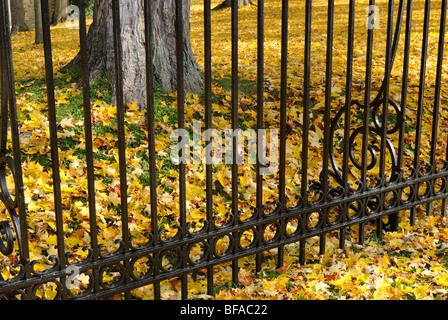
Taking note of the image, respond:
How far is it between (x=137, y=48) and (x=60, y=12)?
10.6 meters

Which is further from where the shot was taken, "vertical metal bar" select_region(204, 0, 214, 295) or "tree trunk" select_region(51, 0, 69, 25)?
"tree trunk" select_region(51, 0, 69, 25)

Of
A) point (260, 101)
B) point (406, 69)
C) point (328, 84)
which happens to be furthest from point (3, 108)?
point (406, 69)

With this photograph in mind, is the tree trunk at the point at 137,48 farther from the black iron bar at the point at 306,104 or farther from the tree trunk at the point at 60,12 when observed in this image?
the tree trunk at the point at 60,12

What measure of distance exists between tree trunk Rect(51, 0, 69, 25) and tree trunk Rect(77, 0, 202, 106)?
9796 millimetres

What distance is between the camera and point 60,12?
47.6 ft

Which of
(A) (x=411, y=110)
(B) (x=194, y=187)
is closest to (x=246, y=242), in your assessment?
(B) (x=194, y=187)

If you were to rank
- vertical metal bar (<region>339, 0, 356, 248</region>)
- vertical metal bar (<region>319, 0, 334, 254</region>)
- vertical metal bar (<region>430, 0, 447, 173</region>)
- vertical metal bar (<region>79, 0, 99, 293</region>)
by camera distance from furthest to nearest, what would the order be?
1. vertical metal bar (<region>430, 0, 447, 173</region>)
2. vertical metal bar (<region>339, 0, 356, 248</region>)
3. vertical metal bar (<region>319, 0, 334, 254</region>)
4. vertical metal bar (<region>79, 0, 99, 293</region>)

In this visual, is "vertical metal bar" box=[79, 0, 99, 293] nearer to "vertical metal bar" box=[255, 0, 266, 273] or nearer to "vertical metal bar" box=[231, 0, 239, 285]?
"vertical metal bar" box=[231, 0, 239, 285]

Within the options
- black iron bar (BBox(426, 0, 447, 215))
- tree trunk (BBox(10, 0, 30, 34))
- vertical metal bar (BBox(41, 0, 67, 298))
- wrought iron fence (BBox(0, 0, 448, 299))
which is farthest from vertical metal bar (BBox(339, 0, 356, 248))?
tree trunk (BBox(10, 0, 30, 34))

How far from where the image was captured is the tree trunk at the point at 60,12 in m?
14.3

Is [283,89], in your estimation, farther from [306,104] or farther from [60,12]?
[60,12]

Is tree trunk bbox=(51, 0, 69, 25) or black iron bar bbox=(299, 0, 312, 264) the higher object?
tree trunk bbox=(51, 0, 69, 25)

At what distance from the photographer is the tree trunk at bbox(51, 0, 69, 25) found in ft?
46.8

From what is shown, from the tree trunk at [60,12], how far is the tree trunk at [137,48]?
9.80 m
